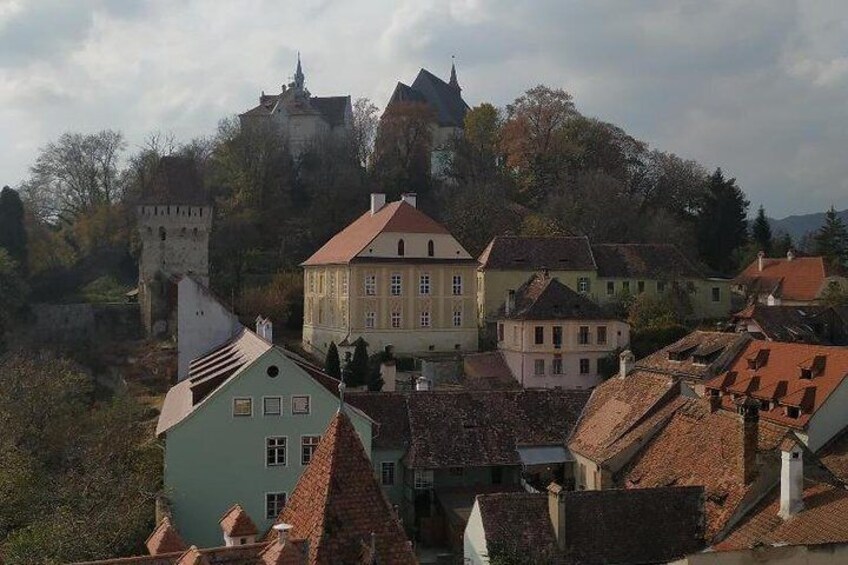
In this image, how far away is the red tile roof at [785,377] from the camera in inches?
1210

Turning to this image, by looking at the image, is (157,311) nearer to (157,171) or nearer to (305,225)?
(157,171)

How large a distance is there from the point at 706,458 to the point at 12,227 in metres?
51.9

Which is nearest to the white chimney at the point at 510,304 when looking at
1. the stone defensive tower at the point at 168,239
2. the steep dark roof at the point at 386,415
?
the steep dark roof at the point at 386,415

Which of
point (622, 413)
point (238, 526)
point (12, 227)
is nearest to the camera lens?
point (238, 526)

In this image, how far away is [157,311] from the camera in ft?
176

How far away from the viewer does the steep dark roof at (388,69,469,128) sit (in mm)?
86875

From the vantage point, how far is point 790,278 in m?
58.9

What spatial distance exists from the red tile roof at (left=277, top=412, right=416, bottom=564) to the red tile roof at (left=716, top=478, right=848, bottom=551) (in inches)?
410

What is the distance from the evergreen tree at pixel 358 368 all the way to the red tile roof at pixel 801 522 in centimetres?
2359

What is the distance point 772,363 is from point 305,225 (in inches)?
1598

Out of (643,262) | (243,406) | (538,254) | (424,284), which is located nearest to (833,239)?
(643,262)

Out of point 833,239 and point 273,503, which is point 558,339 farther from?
point 833,239

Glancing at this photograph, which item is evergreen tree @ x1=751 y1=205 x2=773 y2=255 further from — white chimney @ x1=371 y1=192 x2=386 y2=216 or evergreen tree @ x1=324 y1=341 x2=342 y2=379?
evergreen tree @ x1=324 y1=341 x2=342 y2=379

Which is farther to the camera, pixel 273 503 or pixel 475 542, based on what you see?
pixel 273 503
